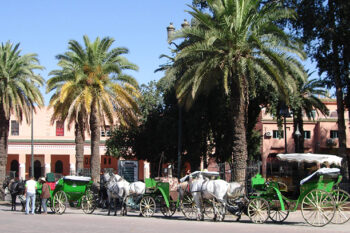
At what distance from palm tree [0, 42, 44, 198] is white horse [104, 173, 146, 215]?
462 inches

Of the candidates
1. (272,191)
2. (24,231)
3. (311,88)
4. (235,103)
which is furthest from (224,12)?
(311,88)

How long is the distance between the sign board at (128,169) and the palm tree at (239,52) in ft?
22.5

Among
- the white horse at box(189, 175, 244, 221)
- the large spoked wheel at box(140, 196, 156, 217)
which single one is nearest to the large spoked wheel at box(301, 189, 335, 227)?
the white horse at box(189, 175, 244, 221)

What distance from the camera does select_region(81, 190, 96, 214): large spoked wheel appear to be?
2219 centimetres

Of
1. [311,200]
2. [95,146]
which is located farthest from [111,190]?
[311,200]

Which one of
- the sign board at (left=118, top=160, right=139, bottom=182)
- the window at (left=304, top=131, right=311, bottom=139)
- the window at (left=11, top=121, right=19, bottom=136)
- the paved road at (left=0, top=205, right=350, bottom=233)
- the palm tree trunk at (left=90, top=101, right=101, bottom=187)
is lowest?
the paved road at (left=0, top=205, right=350, bottom=233)

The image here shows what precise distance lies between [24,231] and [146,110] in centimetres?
2405

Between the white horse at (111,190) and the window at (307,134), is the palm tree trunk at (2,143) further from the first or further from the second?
the window at (307,134)

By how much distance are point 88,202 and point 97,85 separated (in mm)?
7844

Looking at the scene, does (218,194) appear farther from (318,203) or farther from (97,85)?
(97,85)

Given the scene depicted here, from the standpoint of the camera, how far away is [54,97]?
2989 cm

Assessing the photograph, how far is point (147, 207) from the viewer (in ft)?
66.7

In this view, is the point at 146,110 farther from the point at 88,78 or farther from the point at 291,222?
the point at 291,222

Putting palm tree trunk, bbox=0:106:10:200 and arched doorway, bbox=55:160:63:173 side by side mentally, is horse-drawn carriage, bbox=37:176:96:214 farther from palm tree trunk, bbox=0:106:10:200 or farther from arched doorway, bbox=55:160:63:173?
arched doorway, bbox=55:160:63:173
